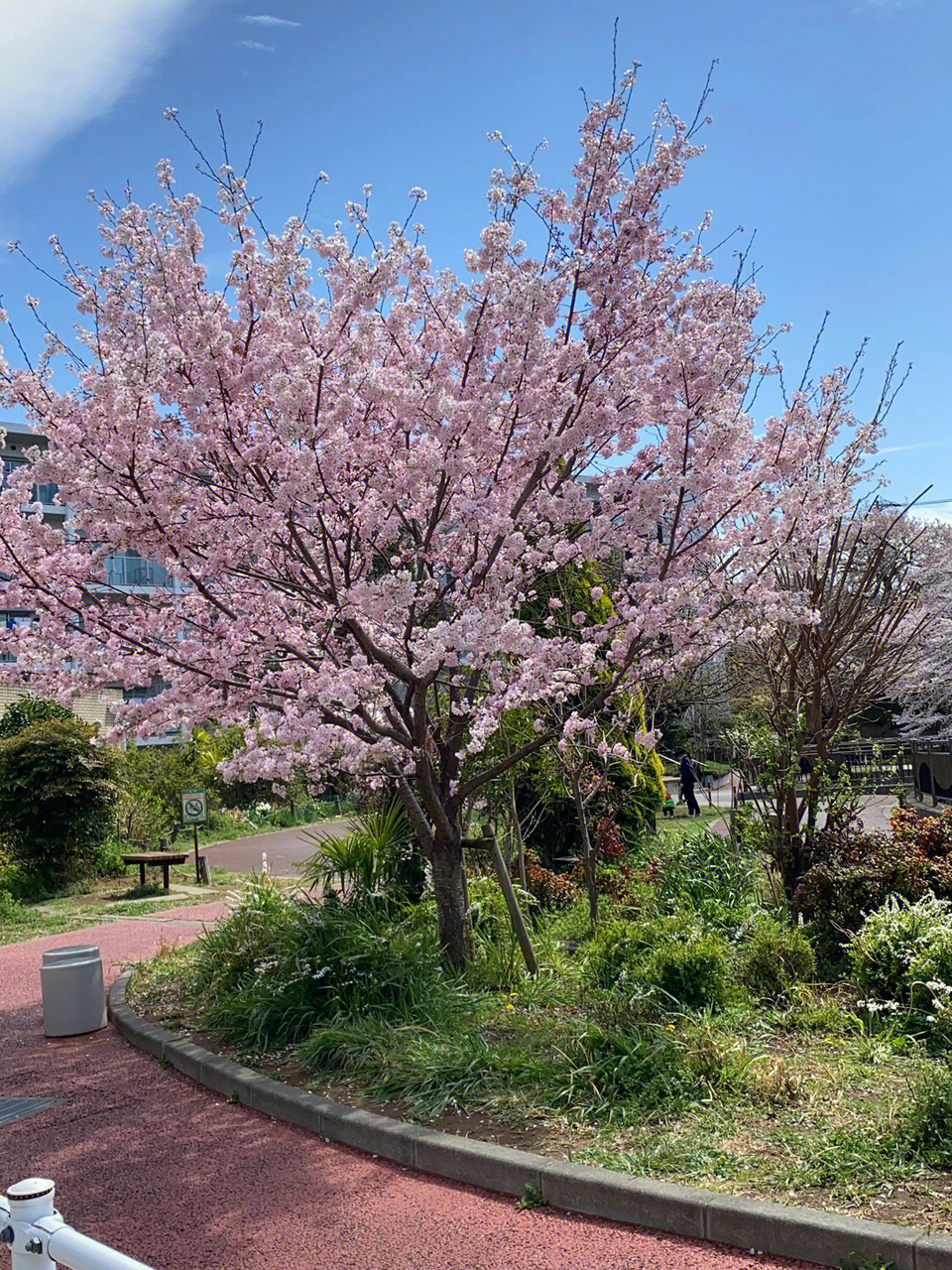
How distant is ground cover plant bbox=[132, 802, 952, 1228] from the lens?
4293 millimetres

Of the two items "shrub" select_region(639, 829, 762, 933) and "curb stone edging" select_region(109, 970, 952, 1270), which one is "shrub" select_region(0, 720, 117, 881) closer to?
A: "shrub" select_region(639, 829, 762, 933)

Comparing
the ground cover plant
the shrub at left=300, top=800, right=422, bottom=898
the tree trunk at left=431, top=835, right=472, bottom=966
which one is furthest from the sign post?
the tree trunk at left=431, top=835, right=472, bottom=966

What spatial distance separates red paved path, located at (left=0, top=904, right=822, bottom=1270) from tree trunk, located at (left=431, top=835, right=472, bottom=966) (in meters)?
1.88

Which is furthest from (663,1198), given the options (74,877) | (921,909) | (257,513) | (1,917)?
(74,877)

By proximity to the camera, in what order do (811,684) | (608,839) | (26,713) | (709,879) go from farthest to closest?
(26,713), (608,839), (811,684), (709,879)

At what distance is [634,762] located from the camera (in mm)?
10594

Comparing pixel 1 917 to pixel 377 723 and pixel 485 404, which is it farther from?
pixel 485 404

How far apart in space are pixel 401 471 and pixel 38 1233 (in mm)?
4825

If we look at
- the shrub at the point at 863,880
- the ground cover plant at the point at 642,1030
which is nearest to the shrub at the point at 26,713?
the ground cover plant at the point at 642,1030

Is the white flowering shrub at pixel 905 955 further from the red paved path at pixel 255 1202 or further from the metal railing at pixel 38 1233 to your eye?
the metal railing at pixel 38 1233

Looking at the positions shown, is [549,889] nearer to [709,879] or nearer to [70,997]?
[709,879]

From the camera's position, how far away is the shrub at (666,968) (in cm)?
593

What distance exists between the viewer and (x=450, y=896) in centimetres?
735

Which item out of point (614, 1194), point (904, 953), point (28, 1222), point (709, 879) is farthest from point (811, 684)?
point (28, 1222)
